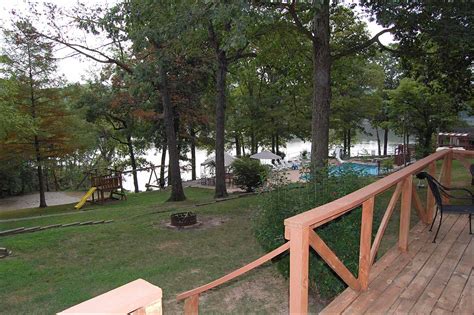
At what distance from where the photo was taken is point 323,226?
Answer: 11.6 feet

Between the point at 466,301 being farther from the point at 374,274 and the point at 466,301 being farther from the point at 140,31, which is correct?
the point at 140,31

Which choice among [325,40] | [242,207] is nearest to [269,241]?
[325,40]

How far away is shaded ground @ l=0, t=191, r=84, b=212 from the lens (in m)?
17.5

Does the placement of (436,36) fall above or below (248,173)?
above

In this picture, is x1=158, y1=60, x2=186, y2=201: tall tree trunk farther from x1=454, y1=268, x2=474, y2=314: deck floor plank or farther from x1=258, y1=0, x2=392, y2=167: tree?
x1=454, y1=268, x2=474, y2=314: deck floor plank

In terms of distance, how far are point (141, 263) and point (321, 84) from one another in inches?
198

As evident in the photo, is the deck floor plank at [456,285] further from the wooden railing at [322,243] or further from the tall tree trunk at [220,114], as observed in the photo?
the tall tree trunk at [220,114]

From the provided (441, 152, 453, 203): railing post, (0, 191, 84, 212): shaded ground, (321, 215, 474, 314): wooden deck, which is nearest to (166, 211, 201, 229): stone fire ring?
(321, 215, 474, 314): wooden deck

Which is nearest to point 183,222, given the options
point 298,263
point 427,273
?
point 427,273

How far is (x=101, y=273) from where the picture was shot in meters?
5.13

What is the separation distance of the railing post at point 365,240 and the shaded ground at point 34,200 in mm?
17075

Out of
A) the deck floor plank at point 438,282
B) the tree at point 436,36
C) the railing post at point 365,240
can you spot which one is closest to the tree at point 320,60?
the tree at point 436,36

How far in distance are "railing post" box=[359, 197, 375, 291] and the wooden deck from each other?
0.38 feet

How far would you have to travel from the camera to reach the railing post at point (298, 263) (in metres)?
2.04
